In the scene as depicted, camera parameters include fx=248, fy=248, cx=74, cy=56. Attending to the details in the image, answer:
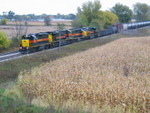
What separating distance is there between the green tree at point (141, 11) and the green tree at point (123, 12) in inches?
870

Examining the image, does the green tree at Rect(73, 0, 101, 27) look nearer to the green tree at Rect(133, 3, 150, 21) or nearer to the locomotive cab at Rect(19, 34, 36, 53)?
the locomotive cab at Rect(19, 34, 36, 53)

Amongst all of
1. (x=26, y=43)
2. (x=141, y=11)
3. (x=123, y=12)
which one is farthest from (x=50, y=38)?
(x=141, y=11)

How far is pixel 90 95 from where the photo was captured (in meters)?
13.3

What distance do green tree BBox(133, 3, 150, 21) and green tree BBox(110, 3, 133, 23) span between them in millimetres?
22086

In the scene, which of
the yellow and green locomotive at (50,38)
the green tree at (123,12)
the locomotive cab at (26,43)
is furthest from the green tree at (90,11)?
the locomotive cab at (26,43)

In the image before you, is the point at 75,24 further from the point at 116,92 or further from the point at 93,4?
the point at 116,92

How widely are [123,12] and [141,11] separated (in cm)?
2457

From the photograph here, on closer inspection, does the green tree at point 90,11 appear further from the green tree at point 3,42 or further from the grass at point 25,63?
the green tree at point 3,42

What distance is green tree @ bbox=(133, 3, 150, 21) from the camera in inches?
4334

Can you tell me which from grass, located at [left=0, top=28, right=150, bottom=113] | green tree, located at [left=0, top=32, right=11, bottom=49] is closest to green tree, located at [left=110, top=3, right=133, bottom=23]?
grass, located at [left=0, top=28, right=150, bottom=113]

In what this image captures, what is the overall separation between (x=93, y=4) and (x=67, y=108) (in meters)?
60.7

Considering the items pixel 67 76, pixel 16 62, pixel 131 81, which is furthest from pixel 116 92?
pixel 16 62

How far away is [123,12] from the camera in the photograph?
9069 cm

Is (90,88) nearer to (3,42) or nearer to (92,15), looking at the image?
(3,42)
